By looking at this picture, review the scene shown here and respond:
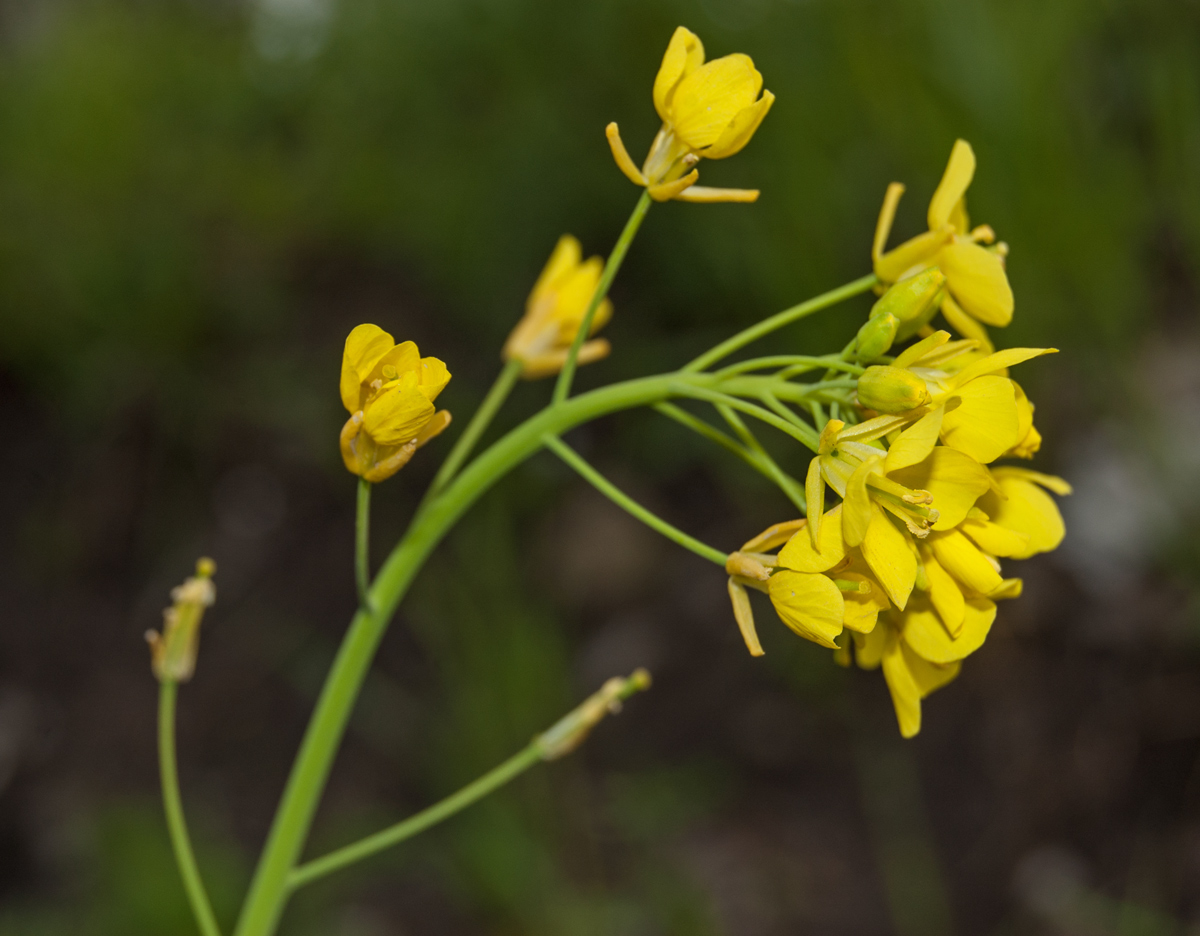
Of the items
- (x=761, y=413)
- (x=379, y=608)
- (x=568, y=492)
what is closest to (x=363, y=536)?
(x=379, y=608)

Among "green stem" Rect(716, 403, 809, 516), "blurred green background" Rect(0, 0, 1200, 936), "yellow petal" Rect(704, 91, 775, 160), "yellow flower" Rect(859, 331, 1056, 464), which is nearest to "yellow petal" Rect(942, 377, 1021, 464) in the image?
"yellow flower" Rect(859, 331, 1056, 464)

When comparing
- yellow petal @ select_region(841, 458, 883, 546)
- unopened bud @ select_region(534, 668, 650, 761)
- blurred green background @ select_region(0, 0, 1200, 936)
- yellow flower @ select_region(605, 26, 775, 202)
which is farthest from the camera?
blurred green background @ select_region(0, 0, 1200, 936)

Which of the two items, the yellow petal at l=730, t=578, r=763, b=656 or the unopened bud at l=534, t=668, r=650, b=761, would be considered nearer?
the yellow petal at l=730, t=578, r=763, b=656

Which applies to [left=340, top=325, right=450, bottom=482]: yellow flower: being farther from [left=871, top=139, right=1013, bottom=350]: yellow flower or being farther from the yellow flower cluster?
[left=871, top=139, right=1013, bottom=350]: yellow flower

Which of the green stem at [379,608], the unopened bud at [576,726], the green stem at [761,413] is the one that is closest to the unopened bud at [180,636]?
the green stem at [379,608]

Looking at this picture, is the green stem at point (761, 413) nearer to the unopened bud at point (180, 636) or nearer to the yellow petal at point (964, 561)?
the yellow petal at point (964, 561)

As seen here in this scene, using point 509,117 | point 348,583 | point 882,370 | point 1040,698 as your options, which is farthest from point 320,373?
point 882,370
